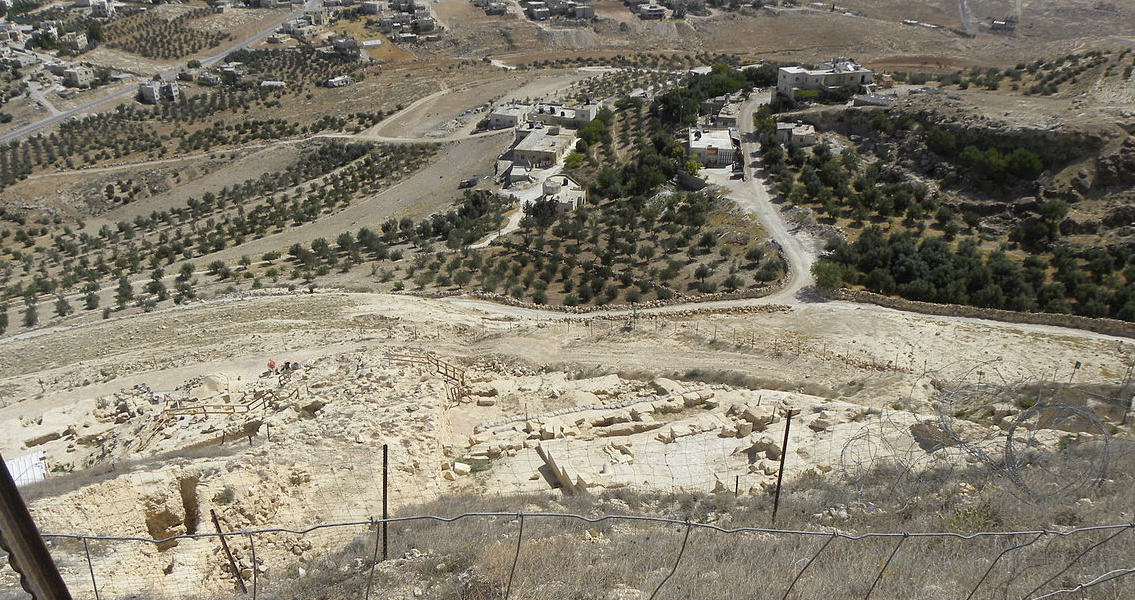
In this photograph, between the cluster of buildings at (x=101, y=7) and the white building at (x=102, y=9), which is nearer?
the white building at (x=102, y=9)

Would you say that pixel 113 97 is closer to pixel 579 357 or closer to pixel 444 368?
pixel 444 368

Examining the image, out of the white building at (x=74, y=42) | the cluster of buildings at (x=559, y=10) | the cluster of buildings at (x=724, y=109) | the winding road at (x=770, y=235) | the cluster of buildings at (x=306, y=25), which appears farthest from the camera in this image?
the cluster of buildings at (x=559, y=10)

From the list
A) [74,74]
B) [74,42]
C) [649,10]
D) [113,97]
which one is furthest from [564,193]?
[74,42]

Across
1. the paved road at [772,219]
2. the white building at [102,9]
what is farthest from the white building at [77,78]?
the paved road at [772,219]

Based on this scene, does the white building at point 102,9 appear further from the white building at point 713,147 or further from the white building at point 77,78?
the white building at point 713,147

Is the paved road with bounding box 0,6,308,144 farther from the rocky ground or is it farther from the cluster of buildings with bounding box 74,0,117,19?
the rocky ground

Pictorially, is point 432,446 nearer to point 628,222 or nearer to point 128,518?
point 128,518

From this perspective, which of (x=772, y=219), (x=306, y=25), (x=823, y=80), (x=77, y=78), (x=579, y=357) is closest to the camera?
(x=579, y=357)
